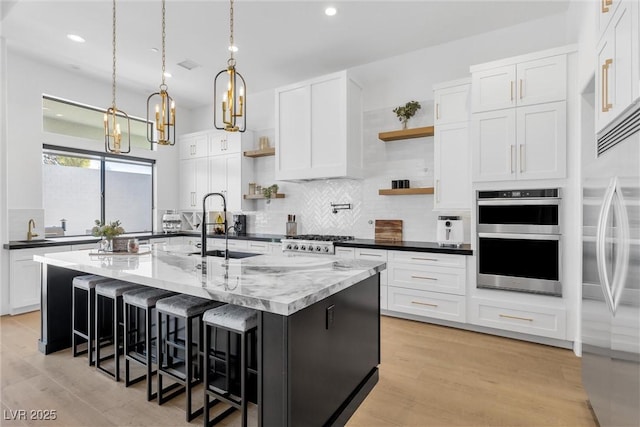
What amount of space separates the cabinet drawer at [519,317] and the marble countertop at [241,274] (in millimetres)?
1772

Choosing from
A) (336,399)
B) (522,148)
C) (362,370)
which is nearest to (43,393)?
(336,399)

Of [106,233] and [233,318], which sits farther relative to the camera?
[106,233]

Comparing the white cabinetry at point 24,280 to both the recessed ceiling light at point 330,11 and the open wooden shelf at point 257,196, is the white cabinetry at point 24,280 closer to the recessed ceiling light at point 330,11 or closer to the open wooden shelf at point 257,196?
the open wooden shelf at point 257,196

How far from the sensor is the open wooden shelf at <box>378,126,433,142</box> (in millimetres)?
4043

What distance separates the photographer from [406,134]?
4184mm

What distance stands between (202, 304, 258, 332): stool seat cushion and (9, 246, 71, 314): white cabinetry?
141 inches

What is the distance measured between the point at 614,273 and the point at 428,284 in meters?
2.19

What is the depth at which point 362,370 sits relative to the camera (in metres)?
2.30

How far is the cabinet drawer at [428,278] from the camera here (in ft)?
11.6

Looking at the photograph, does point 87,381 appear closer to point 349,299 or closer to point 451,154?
point 349,299

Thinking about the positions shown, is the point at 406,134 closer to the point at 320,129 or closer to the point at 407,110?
the point at 407,110

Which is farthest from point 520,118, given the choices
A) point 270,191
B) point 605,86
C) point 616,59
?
point 270,191

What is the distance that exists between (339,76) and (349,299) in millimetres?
3228

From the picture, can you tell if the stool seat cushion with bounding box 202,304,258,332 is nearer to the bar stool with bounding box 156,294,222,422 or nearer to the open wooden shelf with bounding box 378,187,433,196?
the bar stool with bounding box 156,294,222,422
